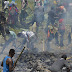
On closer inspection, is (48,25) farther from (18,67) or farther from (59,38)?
(18,67)

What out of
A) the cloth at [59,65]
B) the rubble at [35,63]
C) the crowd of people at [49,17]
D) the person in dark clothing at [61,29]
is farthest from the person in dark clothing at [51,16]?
the cloth at [59,65]

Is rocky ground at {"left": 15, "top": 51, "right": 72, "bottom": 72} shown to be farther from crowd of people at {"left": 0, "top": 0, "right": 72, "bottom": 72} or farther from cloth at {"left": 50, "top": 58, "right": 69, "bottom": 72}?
crowd of people at {"left": 0, "top": 0, "right": 72, "bottom": 72}

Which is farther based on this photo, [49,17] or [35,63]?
[49,17]

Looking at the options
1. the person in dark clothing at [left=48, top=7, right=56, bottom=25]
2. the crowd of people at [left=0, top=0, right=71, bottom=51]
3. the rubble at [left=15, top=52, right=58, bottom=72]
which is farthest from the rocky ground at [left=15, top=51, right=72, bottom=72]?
the person in dark clothing at [left=48, top=7, right=56, bottom=25]

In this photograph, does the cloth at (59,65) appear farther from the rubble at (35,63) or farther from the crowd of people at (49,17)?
the crowd of people at (49,17)

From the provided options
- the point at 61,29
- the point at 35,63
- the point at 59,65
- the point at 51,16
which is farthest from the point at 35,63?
the point at 51,16

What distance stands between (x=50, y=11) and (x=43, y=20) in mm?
953

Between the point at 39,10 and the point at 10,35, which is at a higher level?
the point at 39,10

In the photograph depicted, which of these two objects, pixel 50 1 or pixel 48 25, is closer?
pixel 48 25

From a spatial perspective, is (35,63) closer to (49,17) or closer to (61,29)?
(61,29)

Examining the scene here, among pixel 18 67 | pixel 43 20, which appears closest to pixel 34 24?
pixel 43 20

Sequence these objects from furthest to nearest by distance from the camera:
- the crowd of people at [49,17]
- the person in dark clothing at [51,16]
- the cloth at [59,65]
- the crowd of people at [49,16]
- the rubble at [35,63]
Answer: the person in dark clothing at [51,16] < the crowd of people at [49,16] < the crowd of people at [49,17] < the rubble at [35,63] < the cloth at [59,65]

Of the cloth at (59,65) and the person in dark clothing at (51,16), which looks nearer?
the cloth at (59,65)

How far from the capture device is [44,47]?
1523 cm
